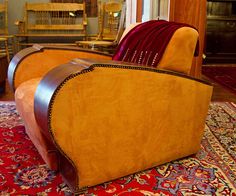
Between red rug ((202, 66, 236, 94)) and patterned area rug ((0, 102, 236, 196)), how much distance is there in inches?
79.5

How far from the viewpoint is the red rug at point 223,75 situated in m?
3.93

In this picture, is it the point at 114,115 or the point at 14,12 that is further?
the point at 14,12

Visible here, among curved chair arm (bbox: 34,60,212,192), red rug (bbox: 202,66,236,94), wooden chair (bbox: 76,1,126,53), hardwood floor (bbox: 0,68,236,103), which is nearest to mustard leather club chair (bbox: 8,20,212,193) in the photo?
curved chair arm (bbox: 34,60,212,192)

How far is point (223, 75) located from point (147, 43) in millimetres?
3310

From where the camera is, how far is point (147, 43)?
1.65 meters

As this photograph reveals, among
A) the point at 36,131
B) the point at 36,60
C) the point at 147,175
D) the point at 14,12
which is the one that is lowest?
the point at 147,175

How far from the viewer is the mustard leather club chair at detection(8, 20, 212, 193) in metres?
1.20

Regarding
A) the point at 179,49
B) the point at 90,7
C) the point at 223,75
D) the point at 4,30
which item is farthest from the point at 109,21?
the point at 179,49

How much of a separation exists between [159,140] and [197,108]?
284 mm

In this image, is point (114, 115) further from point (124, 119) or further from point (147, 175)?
point (147, 175)

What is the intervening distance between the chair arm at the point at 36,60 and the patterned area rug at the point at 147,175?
0.43 meters

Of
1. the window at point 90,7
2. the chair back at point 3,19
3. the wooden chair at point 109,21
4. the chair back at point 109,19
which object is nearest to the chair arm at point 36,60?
the wooden chair at point 109,21

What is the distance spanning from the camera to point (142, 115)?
1.40 m

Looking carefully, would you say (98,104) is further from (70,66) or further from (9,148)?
(9,148)
